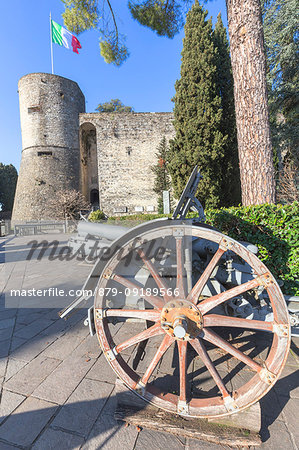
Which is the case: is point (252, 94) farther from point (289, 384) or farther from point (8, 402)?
point (8, 402)

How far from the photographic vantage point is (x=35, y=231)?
552 inches

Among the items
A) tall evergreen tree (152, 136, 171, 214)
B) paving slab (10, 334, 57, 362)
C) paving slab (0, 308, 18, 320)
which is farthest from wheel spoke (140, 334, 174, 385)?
tall evergreen tree (152, 136, 171, 214)

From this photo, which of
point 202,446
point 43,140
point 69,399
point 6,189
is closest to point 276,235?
point 202,446

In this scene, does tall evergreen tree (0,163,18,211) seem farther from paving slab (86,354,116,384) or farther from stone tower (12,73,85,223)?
paving slab (86,354,116,384)

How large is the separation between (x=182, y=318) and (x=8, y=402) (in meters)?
1.43

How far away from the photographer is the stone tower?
20.2 m

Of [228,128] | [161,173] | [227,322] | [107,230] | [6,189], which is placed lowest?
[227,322]

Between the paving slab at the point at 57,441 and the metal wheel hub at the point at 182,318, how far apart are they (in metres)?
0.80

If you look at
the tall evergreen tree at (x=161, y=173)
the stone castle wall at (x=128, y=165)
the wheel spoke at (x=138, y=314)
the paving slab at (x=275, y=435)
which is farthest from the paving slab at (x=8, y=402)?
the stone castle wall at (x=128, y=165)

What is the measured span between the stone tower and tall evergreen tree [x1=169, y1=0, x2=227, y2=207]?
14674 mm

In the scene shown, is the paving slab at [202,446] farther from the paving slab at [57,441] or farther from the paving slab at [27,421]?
the paving slab at [27,421]

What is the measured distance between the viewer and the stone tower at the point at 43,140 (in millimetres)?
20156

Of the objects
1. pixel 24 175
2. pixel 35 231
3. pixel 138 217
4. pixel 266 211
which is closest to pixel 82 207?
pixel 35 231

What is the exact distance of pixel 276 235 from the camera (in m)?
2.72
